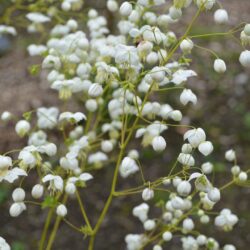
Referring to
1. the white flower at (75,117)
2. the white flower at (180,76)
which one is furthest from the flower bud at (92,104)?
the white flower at (180,76)

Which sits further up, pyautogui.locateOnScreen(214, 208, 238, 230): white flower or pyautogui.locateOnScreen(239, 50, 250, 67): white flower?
pyautogui.locateOnScreen(239, 50, 250, 67): white flower

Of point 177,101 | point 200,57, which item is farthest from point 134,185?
point 200,57

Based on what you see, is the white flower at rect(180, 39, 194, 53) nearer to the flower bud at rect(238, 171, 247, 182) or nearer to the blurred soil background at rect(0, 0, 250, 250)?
the flower bud at rect(238, 171, 247, 182)

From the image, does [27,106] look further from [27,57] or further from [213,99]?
[213,99]

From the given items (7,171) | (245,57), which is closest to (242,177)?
(245,57)

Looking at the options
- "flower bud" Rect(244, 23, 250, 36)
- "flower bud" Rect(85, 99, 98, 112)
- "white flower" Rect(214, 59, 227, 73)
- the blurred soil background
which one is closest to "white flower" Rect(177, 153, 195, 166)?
"white flower" Rect(214, 59, 227, 73)

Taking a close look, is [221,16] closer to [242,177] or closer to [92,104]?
[242,177]

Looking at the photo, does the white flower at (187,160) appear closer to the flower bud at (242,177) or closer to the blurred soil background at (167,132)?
the flower bud at (242,177)

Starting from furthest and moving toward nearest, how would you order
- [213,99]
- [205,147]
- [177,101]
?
[213,99] < [177,101] < [205,147]
